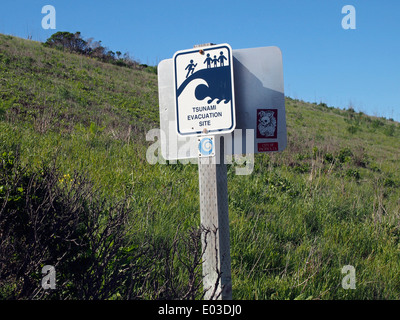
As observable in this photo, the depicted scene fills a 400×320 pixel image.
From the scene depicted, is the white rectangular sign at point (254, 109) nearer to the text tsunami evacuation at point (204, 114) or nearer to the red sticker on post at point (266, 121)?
the red sticker on post at point (266, 121)

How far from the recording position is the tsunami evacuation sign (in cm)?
269

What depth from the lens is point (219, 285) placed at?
2.71m

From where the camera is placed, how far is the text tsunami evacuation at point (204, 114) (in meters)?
2.70

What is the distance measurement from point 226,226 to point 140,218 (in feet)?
6.50

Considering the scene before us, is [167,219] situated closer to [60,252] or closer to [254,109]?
[60,252]

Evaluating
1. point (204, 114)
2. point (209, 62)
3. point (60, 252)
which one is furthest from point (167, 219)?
point (209, 62)

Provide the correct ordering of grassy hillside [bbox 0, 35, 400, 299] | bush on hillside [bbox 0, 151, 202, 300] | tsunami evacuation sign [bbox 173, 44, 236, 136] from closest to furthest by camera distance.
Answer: tsunami evacuation sign [bbox 173, 44, 236, 136] → bush on hillside [bbox 0, 151, 202, 300] → grassy hillside [bbox 0, 35, 400, 299]

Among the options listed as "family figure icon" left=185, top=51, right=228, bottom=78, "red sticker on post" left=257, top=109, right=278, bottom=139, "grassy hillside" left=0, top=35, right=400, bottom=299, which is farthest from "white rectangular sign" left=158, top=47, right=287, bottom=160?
"grassy hillside" left=0, top=35, right=400, bottom=299

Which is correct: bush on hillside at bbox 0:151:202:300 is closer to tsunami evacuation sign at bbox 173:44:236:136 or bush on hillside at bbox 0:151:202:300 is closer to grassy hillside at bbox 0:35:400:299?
grassy hillside at bbox 0:35:400:299

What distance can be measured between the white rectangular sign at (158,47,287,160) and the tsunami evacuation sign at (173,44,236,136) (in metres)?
0.09

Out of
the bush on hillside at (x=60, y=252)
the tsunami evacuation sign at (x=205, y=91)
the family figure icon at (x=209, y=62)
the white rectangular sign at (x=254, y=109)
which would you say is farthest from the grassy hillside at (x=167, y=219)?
the family figure icon at (x=209, y=62)

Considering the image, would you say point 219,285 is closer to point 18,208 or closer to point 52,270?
point 52,270
